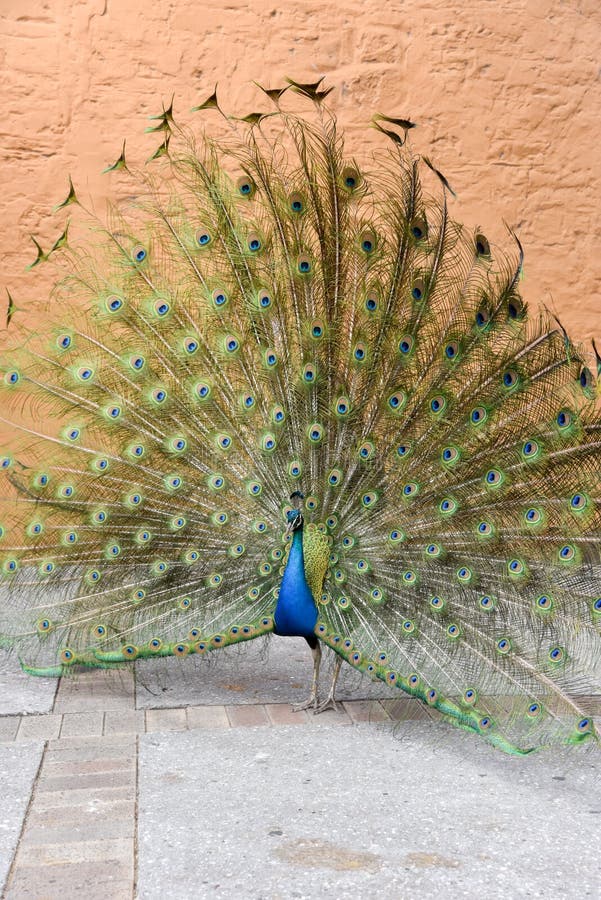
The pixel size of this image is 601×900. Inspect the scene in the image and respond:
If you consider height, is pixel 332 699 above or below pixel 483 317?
below

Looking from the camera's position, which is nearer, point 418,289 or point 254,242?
point 418,289

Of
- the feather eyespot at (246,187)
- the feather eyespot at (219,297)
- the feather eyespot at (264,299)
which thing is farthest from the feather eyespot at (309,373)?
the feather eyespot at (246,187)

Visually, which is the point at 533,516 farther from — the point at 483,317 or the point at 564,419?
the point at 483,317

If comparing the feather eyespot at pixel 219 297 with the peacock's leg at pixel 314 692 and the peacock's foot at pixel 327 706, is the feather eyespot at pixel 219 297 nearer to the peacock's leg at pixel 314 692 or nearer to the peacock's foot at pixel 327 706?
the peacock's leg at pixel 314 692

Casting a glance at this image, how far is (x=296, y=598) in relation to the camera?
3338 mm

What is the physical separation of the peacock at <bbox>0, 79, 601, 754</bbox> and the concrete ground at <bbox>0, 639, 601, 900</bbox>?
18 centimetres

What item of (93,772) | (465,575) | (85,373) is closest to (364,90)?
(85,373)

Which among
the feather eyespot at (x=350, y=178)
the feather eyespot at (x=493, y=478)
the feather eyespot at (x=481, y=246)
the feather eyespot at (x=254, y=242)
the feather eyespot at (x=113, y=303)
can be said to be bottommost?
the feather eyespot at (x=493, y=478)

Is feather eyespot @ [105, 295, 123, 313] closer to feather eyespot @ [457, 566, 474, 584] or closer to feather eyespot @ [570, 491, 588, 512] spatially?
feather eyespot @ [457, 566, 474, 584]

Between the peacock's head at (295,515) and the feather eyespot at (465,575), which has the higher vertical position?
the peacock's head at (295,515)

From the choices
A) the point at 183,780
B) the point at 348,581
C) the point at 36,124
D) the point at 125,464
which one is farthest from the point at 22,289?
the point at 183,780

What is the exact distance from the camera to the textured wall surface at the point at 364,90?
5.55 meters

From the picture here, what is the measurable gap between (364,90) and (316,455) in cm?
312

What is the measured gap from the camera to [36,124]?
218 inches
